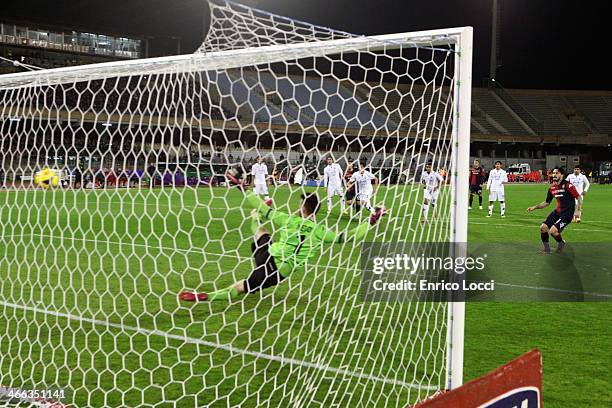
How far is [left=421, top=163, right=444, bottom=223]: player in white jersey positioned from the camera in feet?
14.5

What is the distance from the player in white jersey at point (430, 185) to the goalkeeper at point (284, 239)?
58 centimetres

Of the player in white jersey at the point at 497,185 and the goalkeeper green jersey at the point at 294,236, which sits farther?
the player in white jersey at the point at 497,185

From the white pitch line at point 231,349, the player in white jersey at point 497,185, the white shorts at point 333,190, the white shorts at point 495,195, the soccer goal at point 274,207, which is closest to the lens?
the soccer goal at point 274,207

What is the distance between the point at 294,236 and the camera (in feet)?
16.7

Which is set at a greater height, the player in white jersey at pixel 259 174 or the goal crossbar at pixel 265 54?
the goal crossbar at pixel 265 54

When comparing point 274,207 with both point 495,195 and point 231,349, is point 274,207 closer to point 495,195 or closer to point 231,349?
point 231,349

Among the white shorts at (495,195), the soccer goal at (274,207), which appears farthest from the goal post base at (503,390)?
the white shorts at (495,195)

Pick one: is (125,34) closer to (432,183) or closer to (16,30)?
(16,30)

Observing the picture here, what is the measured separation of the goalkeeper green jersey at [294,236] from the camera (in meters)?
4.96

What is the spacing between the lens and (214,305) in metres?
6.37

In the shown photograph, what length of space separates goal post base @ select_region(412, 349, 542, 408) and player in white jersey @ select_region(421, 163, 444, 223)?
2.05 meters

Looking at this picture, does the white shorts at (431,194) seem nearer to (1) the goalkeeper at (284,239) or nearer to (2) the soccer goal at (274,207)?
(2) the soccer goal at (274,207)

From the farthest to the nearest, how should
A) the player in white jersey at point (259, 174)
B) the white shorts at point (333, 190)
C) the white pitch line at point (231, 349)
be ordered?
the white shorts at point (333, 190), the white pitch line at point (231, 349), the player in white jersey at point (259, 174)

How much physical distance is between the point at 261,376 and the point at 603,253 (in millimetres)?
8351
